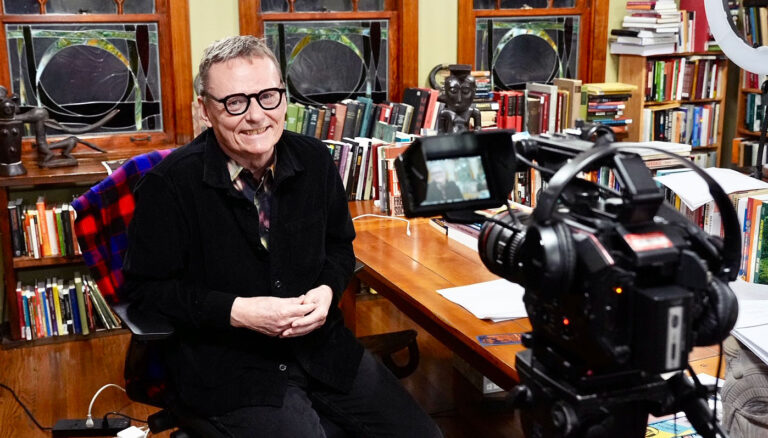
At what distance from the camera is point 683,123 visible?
4.83 meters

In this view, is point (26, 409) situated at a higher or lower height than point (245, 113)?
lower

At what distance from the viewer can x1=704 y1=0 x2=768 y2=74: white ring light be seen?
2.14 metres

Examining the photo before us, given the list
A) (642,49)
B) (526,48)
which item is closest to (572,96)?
(526,48)

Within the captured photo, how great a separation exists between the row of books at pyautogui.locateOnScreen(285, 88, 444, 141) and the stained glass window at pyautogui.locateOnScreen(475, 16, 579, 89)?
0.66 m

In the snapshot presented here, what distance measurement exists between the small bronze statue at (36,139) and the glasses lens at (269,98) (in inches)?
74.8

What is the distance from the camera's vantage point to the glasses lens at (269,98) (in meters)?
1.85

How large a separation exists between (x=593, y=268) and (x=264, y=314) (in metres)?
0.91

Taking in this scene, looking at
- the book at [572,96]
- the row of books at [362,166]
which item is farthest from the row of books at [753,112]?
the row of books at [362,166]

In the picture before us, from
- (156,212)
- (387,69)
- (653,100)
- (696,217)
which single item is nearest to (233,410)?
(156,212)

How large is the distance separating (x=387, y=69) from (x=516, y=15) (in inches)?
29.4

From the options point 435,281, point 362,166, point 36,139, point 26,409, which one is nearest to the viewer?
point 435,281

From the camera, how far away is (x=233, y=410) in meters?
1.78

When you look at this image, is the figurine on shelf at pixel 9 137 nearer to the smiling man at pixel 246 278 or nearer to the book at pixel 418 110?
the book at pixel 418 110

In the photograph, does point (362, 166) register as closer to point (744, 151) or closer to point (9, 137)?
point (9, 137)
